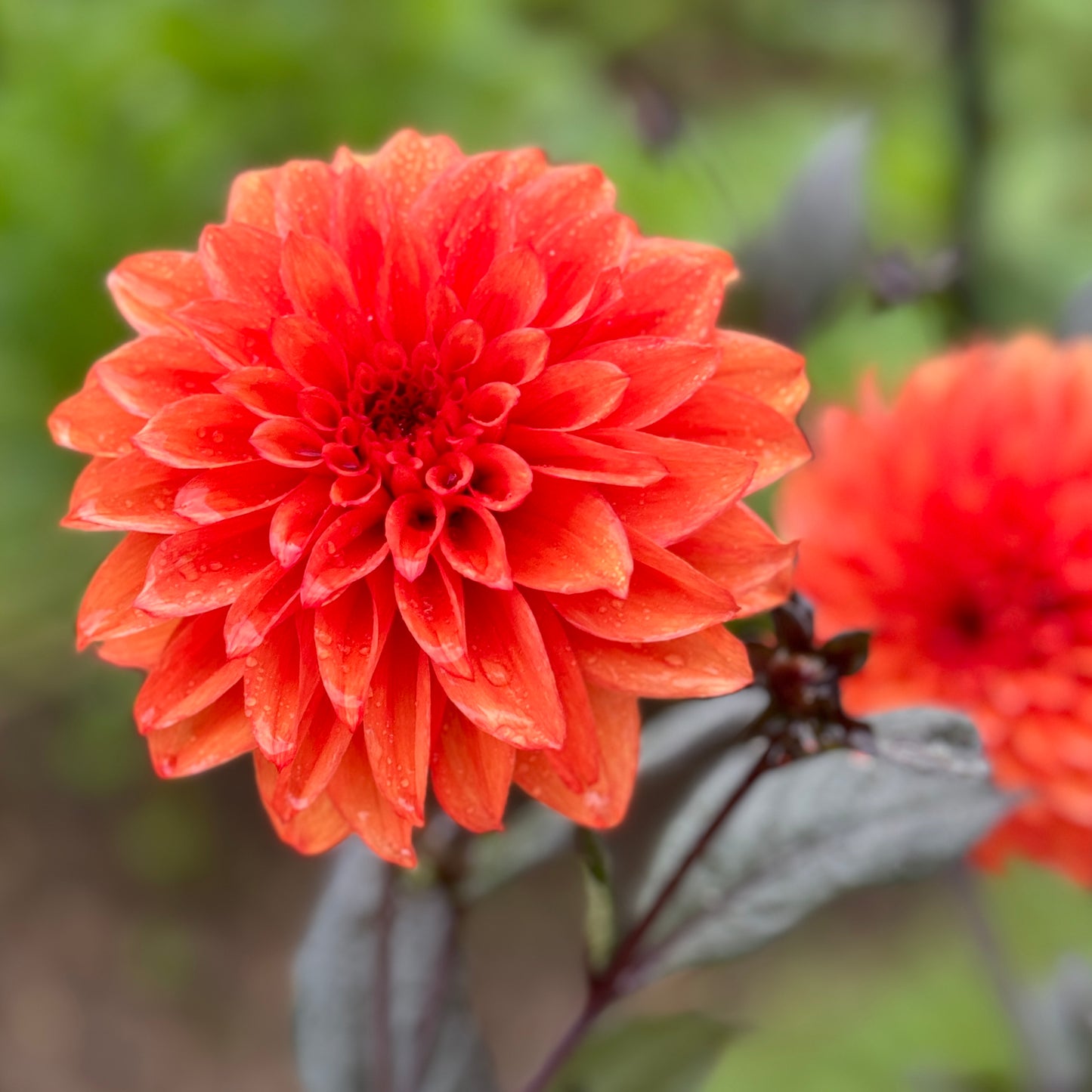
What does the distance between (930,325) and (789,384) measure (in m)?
0.95

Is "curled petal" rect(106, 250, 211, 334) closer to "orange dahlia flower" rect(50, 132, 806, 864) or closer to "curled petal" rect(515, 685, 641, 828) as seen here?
"orange dahlia flower" rect(50, 132, 806, 864)

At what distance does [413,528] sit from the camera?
1.56 feet

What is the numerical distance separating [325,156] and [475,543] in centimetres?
132

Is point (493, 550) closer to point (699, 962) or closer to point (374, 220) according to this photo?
point (374, 220)

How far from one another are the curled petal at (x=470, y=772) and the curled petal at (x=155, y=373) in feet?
0.55

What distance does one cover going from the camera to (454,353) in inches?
19.0

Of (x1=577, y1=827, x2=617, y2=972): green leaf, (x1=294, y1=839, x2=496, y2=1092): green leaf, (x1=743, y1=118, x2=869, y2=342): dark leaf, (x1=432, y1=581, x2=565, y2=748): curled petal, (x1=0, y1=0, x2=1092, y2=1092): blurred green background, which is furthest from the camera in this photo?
(x1=0, y1=0, x2=1092, y2=1092): blurred green background

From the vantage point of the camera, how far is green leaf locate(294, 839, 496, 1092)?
0.64 m

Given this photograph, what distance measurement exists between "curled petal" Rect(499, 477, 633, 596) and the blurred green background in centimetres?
54

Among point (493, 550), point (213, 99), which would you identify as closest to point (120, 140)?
point (213, 99)

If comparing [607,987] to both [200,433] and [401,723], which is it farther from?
[200,433]

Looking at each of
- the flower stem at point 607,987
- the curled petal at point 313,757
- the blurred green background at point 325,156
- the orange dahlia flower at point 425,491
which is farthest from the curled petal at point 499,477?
the blurred green background at point 325,156

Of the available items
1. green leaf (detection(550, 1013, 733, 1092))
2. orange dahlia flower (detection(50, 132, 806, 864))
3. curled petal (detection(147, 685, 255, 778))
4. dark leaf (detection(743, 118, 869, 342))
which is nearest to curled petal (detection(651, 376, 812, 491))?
orange dahlia flower (detection(50, 132, 806, 864))

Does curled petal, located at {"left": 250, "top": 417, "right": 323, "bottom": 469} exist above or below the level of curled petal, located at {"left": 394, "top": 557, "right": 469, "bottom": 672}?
above
